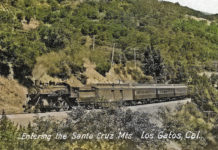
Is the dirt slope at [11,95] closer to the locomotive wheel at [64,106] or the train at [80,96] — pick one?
the train at [80,96]

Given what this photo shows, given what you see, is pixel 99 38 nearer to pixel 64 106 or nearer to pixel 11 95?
pixel 11 95

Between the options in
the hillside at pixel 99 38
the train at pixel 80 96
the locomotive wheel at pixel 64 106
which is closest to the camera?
the train at pixel 80 96

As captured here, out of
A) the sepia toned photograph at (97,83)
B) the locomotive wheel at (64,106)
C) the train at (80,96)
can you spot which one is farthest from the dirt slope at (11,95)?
the locomotive wheel at (64,106)

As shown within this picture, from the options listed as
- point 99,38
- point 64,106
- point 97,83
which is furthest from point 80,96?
point 99,38

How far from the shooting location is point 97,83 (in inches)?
1222

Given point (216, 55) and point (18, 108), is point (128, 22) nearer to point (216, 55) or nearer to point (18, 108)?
point (216, 55)

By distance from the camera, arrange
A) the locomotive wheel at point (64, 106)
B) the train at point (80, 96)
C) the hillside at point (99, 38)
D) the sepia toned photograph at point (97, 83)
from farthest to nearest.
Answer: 1. the hillside at point (99, 38)
2. the locomotive wheel at point (64, 106)
3. the train at point (80, 96)
4. the sepia toned photograph at point (97, 83)

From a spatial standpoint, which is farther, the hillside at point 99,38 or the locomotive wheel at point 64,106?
the hillside at point 99,38

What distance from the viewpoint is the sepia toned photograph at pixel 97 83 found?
1838cm

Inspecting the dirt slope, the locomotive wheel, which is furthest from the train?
the dirt slope

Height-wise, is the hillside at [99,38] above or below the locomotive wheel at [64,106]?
above

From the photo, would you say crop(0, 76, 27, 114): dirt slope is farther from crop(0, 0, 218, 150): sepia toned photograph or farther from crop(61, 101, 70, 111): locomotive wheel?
crop(61, 101, 70, 111): locomotive wheel

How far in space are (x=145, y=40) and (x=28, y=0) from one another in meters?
26.8

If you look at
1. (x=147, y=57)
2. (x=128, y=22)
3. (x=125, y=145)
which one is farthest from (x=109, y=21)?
(x=125, y=145)
